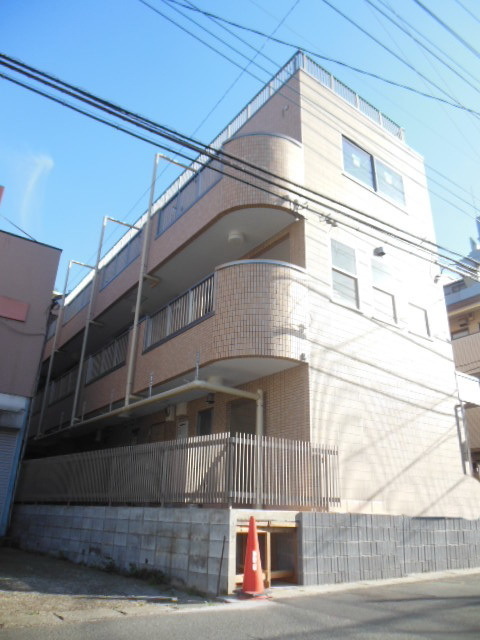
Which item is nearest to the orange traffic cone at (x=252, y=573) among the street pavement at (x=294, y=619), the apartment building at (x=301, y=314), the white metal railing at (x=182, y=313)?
the street pavement at (x=294, y=619)

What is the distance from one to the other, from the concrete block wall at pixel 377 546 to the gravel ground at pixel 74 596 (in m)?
1.91

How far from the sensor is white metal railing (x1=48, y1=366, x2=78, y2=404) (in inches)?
673

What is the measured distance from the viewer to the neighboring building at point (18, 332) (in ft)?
47.0

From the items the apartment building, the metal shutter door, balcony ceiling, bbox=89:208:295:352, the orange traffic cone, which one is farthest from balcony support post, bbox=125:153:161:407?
the orange traffic cone

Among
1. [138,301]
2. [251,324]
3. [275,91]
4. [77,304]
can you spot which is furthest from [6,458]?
[275,91]

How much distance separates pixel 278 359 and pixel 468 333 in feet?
58.9

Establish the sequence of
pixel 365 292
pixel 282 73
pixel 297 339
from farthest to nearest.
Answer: pixel 282 73 < pixel 365 292 < pixel 297 339

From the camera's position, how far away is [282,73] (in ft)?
43.6

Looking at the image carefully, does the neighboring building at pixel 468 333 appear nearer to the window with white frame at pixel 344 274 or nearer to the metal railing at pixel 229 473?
the window with white frame at pixel 344 274

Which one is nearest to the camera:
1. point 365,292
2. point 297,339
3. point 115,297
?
point 297,339

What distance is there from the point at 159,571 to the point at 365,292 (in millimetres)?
7492

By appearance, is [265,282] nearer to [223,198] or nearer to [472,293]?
[223,198]

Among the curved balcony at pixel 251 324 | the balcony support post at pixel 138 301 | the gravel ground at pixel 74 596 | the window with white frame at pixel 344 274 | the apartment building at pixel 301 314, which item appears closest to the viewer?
the gravel ground at pixel 74 596

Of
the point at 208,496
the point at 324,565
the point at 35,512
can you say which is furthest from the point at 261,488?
the point at 35,512
